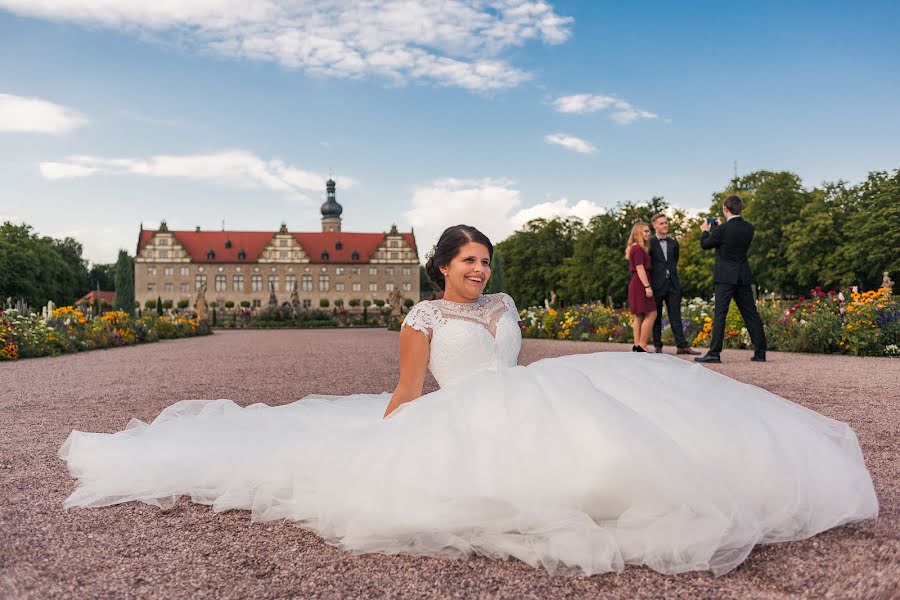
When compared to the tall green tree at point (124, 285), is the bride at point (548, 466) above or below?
below

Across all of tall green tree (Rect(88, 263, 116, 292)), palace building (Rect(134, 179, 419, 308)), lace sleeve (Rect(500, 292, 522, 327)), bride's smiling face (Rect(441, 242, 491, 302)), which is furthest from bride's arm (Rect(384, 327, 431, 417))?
tall green tree (Rect(88, 263, 116, 292))

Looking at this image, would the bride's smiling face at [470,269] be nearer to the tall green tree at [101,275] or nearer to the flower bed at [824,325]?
the flower bed at [824,325]

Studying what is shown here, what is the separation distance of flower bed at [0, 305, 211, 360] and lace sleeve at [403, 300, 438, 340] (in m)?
12.3

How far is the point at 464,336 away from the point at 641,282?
25.0 feet

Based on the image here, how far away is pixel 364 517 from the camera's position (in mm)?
2645

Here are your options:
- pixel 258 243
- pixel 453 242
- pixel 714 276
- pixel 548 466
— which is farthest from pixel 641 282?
pixel 258 243

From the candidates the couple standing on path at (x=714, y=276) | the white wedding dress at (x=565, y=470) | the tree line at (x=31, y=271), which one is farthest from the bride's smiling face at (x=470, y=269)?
the tree line at (x=31, y=271)

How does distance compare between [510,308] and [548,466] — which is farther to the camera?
[510,308]

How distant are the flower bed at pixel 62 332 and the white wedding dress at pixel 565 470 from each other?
39.7 ft

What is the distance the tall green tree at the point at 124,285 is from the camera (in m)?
29.8

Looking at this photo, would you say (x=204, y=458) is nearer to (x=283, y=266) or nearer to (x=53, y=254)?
(x=53, y=254)

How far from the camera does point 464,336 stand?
3293 mm

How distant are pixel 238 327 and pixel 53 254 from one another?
26.1m

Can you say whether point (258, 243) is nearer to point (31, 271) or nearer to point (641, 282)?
point (31, 271)
